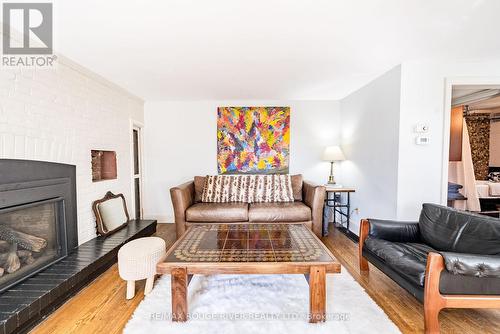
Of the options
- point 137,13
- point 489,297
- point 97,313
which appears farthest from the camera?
point 97,313

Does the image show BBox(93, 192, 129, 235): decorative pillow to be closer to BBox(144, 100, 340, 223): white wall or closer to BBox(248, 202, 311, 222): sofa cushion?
BBox(144, 100, 340, 223): white wall

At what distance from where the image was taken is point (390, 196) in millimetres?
2723

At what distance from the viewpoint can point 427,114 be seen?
2.56 meters

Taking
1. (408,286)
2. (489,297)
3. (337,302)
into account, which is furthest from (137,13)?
(489,297)

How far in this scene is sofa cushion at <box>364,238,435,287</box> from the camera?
5.31ft

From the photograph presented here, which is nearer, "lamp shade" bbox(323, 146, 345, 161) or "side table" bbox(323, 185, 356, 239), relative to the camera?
"side table" bbox(323, 185, 356, 239)

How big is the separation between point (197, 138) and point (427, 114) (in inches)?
→ 132

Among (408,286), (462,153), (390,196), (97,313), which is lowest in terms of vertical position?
(97,313)

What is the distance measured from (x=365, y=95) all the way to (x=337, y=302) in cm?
272

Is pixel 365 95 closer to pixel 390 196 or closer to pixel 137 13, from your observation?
pixel 390 196

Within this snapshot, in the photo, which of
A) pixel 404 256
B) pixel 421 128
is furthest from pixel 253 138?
pixel 404 256

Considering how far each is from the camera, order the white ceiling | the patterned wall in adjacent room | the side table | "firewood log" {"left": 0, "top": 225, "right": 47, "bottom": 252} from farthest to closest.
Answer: the patterned wall in adjacent room, the side table, "firewood log" {"left": 0, "top": 225, "right": 47, "bottom": 252}, the white ceiling

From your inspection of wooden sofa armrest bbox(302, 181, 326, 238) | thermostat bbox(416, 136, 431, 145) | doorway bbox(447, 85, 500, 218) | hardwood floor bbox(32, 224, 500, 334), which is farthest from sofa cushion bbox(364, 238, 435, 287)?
doorway bbox(447, 85, 500, 218)

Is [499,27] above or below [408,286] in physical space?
above
